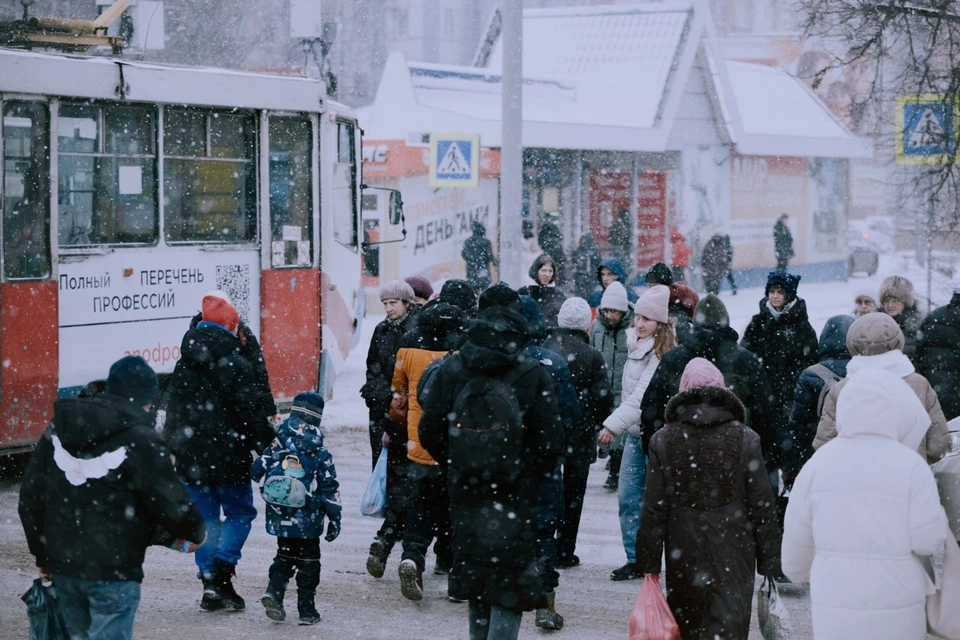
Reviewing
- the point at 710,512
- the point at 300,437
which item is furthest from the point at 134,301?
the point at 710,512

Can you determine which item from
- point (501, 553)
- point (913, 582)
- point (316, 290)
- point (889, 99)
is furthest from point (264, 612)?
point (889, 99)

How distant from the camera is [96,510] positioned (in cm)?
486

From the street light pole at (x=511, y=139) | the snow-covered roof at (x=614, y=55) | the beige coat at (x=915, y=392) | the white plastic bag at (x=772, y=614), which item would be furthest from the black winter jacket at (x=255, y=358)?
the snow-covered roof at (x=614, y=55)

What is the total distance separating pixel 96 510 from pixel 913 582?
285 cm

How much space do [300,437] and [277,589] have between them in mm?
838

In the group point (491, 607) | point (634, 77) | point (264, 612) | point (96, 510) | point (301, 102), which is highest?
point (634, 77)

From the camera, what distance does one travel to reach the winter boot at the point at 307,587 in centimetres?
680

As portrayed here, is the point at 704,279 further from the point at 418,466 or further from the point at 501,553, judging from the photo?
the point at 501,553

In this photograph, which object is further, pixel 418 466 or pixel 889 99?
pixel 889 99

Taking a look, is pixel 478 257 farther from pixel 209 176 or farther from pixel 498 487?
pixel 498 487

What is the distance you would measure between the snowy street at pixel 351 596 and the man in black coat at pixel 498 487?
155 centimetres

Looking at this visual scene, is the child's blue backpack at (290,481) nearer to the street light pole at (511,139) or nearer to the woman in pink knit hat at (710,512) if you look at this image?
the woman in pink knit hat at (710,512)

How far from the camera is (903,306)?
9188 mm

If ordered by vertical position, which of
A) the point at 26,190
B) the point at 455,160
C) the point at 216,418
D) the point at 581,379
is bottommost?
the point at 216,418
